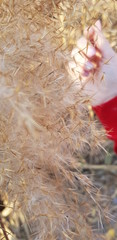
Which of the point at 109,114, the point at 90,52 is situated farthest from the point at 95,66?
the point at 109,114

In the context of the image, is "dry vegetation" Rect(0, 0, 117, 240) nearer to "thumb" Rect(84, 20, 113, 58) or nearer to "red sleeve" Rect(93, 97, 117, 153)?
"thumb" Rect(84, 20, 113, 58)

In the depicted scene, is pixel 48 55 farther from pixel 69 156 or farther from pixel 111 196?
pixel 111 196

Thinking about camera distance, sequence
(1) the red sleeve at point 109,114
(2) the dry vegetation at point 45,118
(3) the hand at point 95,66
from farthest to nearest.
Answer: (1) the red sleeve at point 109,114
(3) the hand at point 95,66
(2) the dry vegetation at point 45,118

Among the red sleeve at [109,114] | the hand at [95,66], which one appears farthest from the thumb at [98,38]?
the red sleeve at [109,114]

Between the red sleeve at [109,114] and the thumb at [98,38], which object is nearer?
the thumb at [98,38]

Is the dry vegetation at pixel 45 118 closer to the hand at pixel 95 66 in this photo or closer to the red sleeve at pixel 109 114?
the hand at pixel 95 66

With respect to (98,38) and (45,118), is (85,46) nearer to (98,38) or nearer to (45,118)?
(98,38)

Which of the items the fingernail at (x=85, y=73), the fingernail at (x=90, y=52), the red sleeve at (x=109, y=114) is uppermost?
the fingernail at (x=90, y=52)
